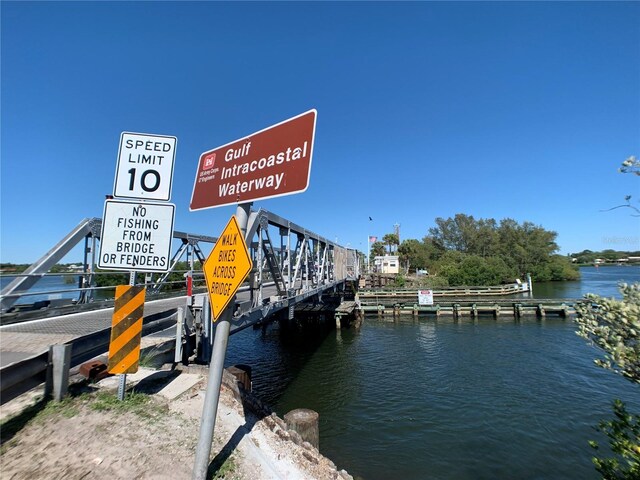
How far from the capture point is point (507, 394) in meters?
13.2

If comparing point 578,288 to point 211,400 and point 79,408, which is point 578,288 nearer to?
point 211,400

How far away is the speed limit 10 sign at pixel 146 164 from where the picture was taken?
5.04 metres

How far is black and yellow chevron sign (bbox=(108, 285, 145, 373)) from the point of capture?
4980mm

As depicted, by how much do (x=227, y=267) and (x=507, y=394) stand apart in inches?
565

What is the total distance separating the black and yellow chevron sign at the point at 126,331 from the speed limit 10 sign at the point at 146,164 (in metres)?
1.58

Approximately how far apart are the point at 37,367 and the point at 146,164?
340 cm

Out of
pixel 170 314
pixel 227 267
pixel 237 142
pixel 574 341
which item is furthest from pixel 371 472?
pixel 574 341

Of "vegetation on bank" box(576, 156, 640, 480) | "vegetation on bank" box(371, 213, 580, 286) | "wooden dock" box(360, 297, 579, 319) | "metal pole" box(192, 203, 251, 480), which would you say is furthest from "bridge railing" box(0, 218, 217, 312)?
"vegetation on bank" box(371, 213, 580, 286)

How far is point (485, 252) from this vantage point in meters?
79.7

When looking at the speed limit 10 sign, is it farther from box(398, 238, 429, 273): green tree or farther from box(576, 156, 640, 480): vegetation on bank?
box(398, 238, 429, 273): green tree

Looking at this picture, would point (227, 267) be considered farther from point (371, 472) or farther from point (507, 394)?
point (507, 394)

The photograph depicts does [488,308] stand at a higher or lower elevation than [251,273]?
lower

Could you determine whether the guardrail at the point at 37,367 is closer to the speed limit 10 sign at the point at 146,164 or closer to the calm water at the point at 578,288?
the speed limit 10 sign at the point at 146,164

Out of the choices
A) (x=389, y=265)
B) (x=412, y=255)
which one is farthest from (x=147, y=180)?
(x=412, y=255)
